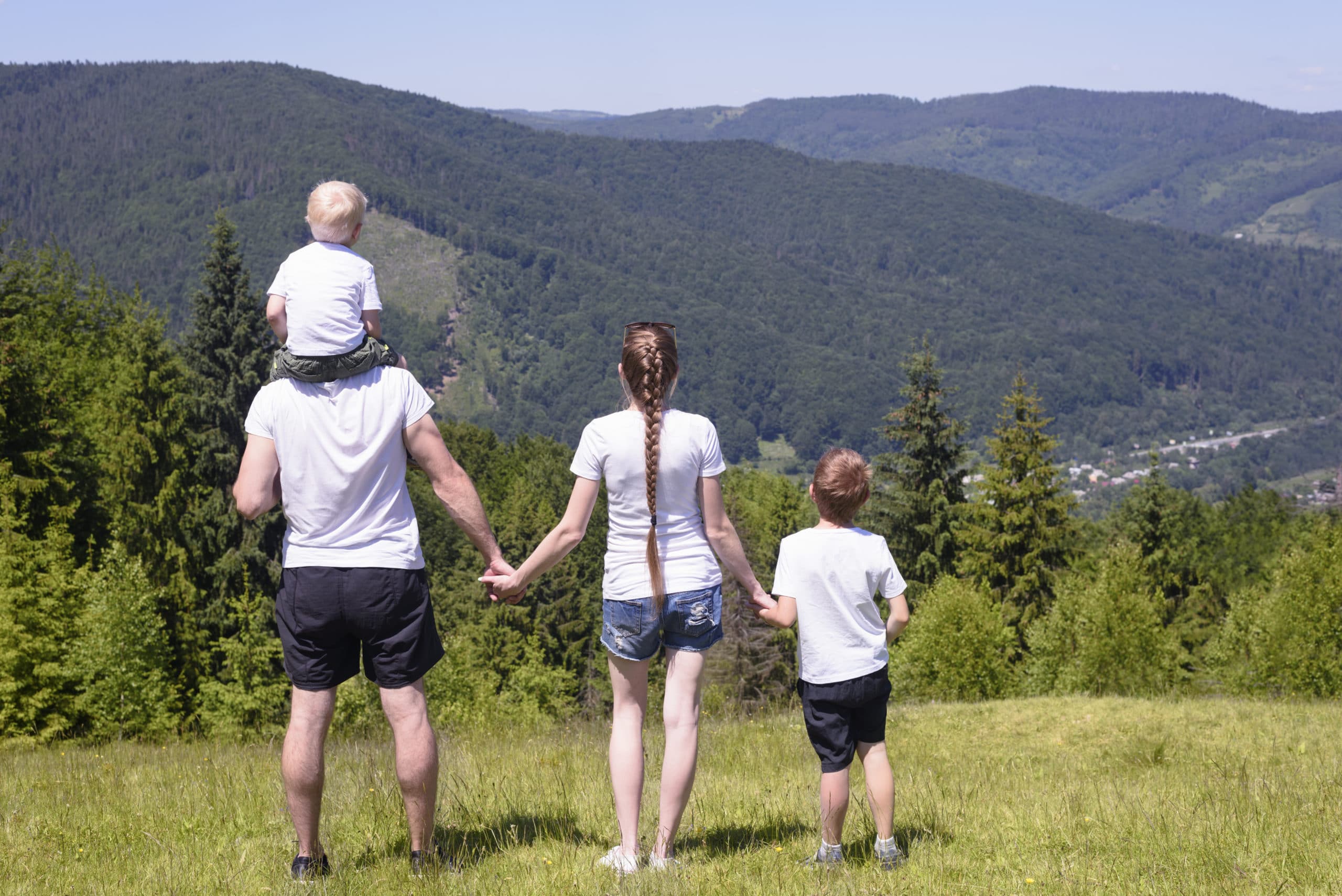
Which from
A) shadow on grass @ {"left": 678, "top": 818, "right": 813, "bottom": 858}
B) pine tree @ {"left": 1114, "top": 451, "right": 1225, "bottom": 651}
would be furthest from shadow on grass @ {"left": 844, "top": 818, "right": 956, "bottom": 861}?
pine tree @ {"left": 1114, "top": 451, "right": 1225, "bottom": 651}

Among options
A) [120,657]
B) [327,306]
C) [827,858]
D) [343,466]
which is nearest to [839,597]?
[827,858]

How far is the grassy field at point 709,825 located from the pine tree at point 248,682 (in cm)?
1539

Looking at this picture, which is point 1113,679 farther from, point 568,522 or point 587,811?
point 568,522

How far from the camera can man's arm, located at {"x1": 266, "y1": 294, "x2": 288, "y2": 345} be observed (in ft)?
11.7

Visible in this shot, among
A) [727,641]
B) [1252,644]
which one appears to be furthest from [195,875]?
[1252,644]

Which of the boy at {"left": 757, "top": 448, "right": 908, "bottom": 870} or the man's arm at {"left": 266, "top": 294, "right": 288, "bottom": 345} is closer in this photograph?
the man's arm at {"left": 266, "top": 294, "right": 288, "bottom": 345}

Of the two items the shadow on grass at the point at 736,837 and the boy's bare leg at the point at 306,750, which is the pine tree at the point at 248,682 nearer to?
the shadow on grass at the point at 736,837

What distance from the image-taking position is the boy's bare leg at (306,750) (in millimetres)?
3662

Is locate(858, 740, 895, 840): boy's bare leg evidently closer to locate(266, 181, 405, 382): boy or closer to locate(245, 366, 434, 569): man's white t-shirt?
locate(245, 366, 434, 569): man's white t-shirt

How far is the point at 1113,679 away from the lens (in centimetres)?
2186

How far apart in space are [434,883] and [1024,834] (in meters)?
2.51

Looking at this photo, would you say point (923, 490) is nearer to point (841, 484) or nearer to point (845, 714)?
point (845, 714)

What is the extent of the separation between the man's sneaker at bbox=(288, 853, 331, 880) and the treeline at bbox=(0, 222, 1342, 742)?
10574 millimetres

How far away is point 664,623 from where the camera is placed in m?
3.82
